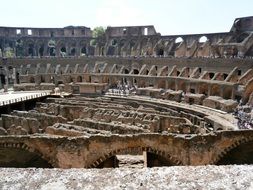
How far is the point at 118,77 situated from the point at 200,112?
19741mm

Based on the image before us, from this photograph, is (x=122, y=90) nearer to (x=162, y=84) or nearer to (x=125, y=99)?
(x=125, y=99)

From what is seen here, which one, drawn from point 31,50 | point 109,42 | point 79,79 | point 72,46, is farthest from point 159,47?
point 31,50

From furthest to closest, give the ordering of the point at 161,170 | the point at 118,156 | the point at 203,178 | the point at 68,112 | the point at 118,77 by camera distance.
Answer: the point at 118,77
the point at 68,112
the point at 118,156
the point at 161,170
the point at 203,178

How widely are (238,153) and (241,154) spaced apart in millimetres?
233

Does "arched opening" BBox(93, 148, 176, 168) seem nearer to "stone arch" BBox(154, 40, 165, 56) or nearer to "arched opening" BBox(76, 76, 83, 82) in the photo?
"arched opening" BBox(76, 76, 83, 82)

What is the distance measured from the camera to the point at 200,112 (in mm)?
30609

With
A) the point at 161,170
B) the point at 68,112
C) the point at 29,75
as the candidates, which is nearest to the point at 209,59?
the point at 68,112

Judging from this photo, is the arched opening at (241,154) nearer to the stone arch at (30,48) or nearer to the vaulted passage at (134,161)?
the vaulted passage at (134,161)

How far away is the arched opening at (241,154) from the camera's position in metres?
18.4

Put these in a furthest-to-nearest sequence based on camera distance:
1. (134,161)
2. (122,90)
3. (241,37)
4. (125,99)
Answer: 1. (241,37)
2. (122,90)
3. (125,99)
4. (134,161)

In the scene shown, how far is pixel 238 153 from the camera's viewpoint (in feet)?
61.7

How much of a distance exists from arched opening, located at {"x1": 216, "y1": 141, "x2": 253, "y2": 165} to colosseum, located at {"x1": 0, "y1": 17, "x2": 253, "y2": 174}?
0.23 feet

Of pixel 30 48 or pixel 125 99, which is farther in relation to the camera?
pixel 30 48

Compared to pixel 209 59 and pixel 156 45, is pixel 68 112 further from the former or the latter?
pixel 156 45
